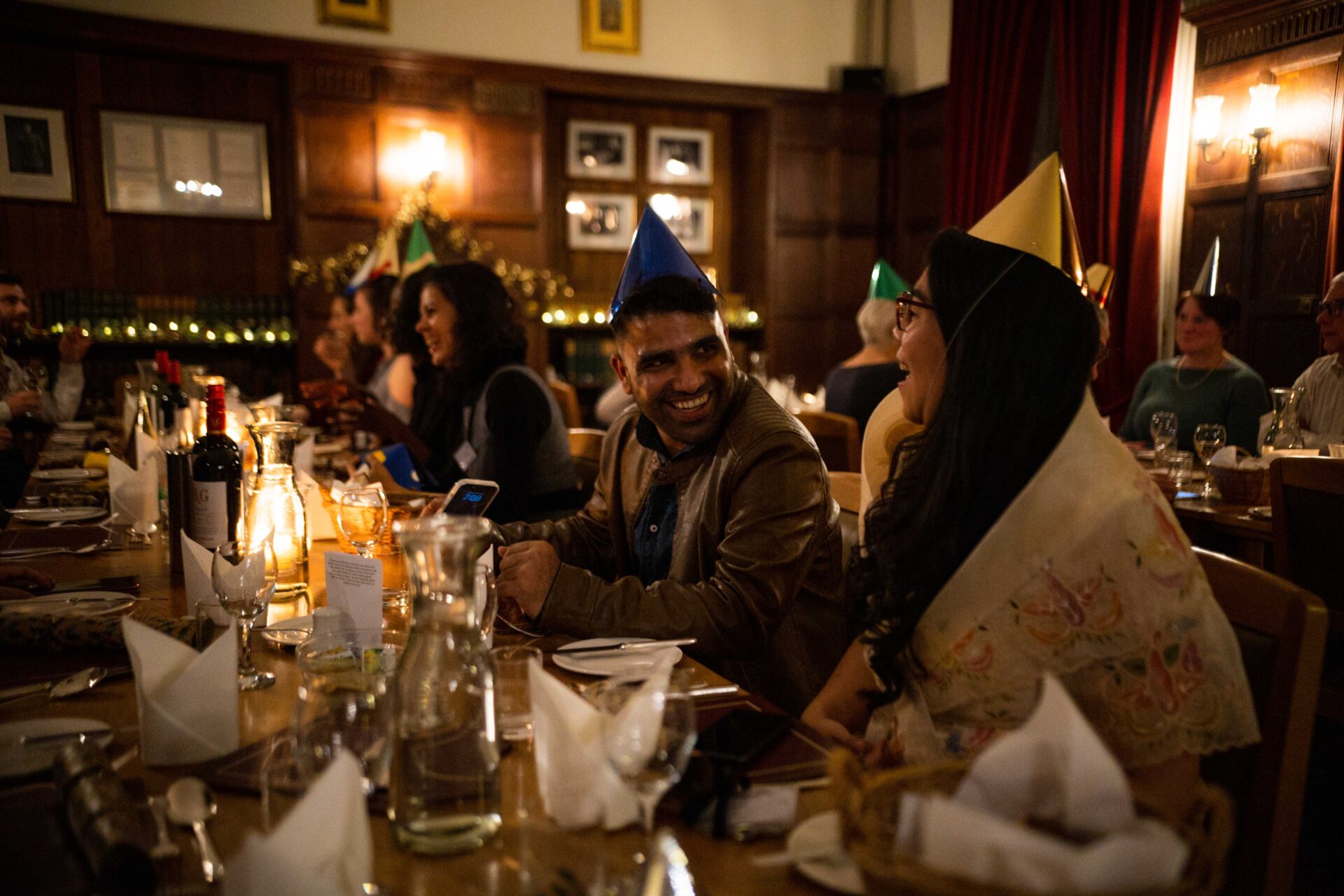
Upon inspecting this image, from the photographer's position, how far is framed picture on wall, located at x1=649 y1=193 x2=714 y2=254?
26.0ft

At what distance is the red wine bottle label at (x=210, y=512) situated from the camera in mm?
1707

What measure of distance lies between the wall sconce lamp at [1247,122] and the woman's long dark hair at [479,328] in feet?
14.0

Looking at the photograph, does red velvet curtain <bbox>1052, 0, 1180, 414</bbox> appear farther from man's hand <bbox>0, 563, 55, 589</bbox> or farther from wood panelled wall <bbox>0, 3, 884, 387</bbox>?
man's hand <bbox>0, 563, 55, 589</bbox>

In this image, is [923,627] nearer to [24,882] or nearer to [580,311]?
[24,882]

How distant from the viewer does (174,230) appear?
21.6ft

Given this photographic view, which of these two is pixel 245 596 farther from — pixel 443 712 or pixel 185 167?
pixel 185 167

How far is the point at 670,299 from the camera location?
5.99 ft

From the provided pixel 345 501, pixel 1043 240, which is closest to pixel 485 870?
pixel 345 501

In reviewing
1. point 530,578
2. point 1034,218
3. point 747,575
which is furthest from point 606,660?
point 1034,218

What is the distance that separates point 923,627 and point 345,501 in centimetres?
108

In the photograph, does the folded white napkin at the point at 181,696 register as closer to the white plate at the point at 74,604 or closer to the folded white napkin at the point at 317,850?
the folded white napkin at the point at 317,850

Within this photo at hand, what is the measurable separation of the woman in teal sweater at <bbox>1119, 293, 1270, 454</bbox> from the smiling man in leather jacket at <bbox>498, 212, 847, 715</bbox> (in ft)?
10.6

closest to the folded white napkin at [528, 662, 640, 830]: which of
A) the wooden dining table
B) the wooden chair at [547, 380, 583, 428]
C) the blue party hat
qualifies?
the wooden dining table

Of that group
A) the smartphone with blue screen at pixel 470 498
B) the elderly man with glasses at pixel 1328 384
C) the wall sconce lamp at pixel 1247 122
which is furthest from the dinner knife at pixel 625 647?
the wall sconce lamp at pixel 1247 122
